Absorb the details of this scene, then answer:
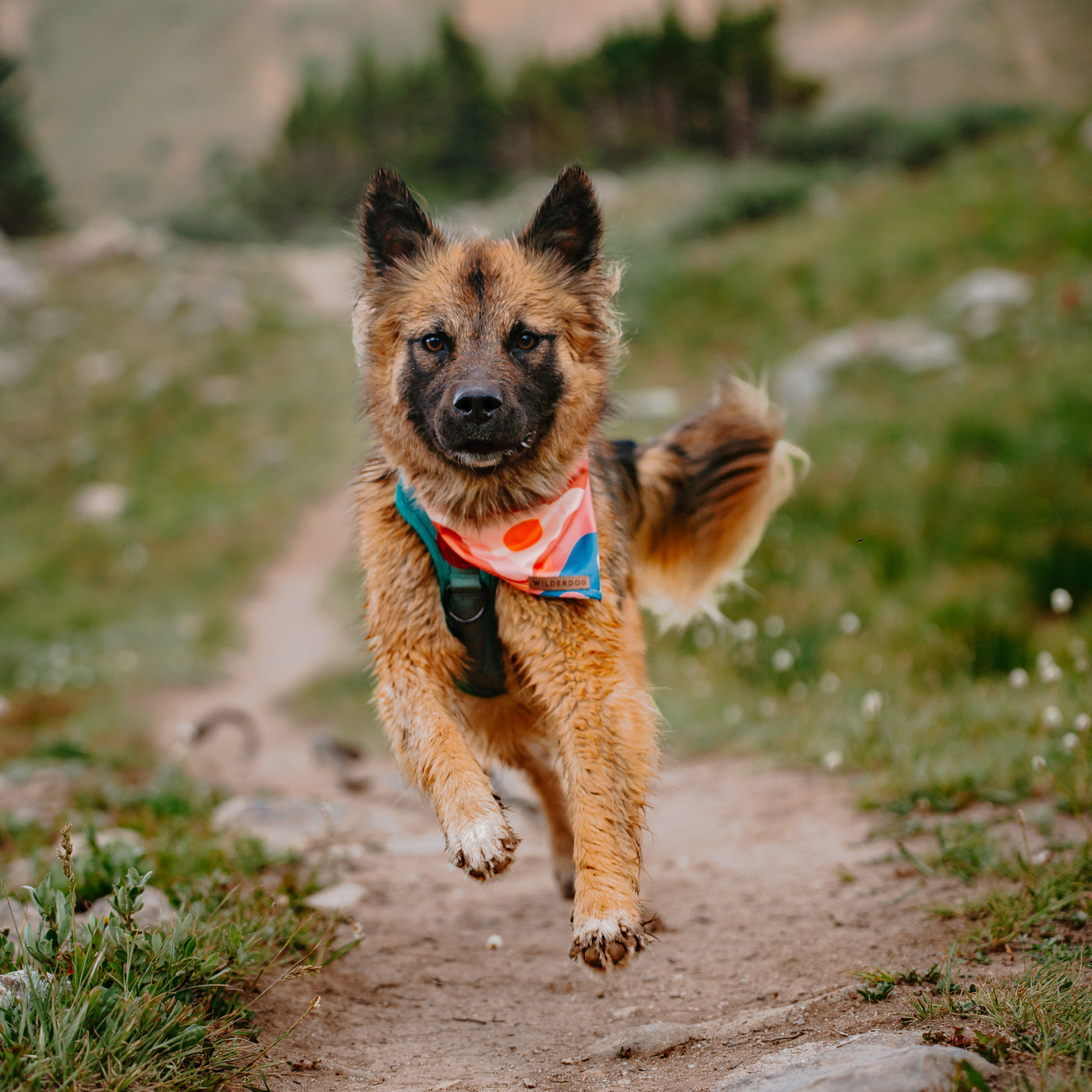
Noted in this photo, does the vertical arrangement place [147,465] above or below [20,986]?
Answer: below

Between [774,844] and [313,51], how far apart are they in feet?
206

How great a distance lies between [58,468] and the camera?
16703mm

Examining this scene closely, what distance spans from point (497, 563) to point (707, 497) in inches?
70.5

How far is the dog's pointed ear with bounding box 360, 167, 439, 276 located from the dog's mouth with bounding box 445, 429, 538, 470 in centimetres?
86

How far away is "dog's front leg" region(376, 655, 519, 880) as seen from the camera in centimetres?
260

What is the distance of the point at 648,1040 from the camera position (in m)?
2.52

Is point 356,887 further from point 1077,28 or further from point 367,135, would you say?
point 367,135

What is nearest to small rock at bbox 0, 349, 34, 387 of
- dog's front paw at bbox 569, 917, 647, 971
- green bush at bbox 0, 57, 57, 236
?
green bush at bbox 0, 57, 57, 236

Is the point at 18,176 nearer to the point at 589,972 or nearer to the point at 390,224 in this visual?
the point at 390,224

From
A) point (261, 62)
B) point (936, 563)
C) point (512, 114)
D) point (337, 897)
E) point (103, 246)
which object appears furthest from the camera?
point (261, 62)

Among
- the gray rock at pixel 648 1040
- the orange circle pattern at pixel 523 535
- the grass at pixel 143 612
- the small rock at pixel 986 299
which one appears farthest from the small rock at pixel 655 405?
the gray rock at pixel 648 1040

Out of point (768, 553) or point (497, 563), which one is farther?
point (768, 553)

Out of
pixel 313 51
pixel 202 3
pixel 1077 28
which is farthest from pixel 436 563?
pixel 202 3

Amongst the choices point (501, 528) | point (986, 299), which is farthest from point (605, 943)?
point (986, 299)
